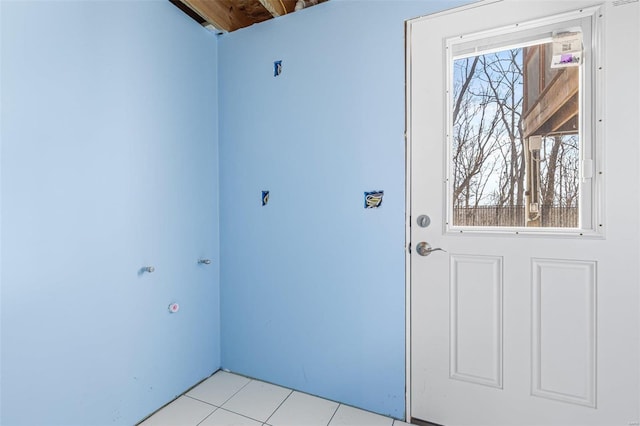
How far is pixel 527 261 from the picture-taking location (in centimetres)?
131

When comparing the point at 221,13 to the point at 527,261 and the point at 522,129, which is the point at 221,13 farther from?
the point at 527,261

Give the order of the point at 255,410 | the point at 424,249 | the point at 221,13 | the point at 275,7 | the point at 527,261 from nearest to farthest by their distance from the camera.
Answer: the point at 527,261 < the point at 424,249 < the point at 255,410 < the point at 275,7 < the point at 221,13

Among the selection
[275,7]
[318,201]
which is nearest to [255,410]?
[318,201]

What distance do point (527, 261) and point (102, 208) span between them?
197 cm

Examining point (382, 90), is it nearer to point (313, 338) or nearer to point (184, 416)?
point (313, 338)

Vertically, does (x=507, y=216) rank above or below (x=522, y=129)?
below

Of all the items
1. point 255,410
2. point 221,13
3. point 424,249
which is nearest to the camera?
point 424,249

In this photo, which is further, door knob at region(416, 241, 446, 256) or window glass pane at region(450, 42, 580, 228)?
door knob at region(416, 241, 446, 256)

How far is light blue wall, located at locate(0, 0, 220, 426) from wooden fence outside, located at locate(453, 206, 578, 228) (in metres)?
1.53

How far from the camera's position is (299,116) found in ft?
5.65

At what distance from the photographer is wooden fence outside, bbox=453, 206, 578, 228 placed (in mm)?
1264

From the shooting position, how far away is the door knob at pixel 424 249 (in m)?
1.45

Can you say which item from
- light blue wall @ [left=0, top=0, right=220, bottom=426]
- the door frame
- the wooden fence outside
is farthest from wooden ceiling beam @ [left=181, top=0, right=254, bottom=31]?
the wooden fence outside

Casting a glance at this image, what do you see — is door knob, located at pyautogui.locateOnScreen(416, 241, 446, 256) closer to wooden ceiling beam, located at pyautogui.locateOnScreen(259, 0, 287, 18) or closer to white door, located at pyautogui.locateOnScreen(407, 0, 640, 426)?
white door, located at pyautogui.locateOnScreen(407, 0, 640, 426)
